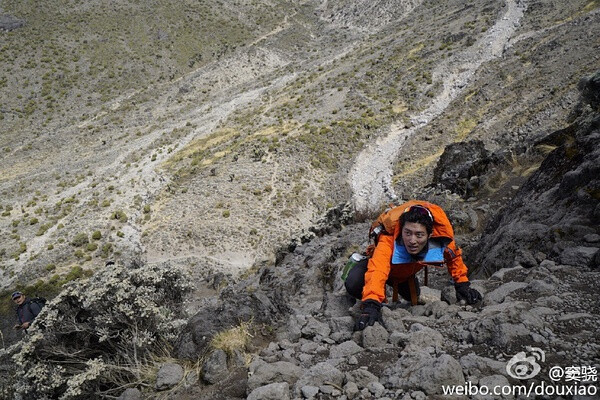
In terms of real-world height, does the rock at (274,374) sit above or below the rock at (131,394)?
above

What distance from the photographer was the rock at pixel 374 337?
4285 mm

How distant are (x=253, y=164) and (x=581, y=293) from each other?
2260 centimetres

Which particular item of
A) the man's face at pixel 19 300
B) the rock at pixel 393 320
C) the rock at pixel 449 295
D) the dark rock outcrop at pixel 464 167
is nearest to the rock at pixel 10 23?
the man's face at pixel 19 300

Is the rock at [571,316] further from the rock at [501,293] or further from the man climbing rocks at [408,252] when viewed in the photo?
the man climbing rocks at [408,252]

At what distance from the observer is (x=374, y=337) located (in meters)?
4.32

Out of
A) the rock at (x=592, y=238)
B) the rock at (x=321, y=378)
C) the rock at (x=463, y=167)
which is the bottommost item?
the rock at (x=463, y=167)

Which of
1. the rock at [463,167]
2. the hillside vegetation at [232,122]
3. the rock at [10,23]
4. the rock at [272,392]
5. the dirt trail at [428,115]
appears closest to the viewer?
the rock at [272,392]

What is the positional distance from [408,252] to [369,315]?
35.8 inches

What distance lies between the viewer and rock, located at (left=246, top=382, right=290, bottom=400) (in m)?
3.63

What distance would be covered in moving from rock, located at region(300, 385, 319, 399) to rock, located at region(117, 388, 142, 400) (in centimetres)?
253

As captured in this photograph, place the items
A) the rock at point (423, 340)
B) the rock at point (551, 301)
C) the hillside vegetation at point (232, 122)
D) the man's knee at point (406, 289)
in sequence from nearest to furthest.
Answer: the rock at point (423, 340) < the rock at point (551, 301) < the man's knee at point (406, 289) < the hillside vegetation at point (232, 122)

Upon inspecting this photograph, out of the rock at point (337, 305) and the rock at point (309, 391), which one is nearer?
the rock at point (309, 391)

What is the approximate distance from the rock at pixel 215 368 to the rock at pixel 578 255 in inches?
182

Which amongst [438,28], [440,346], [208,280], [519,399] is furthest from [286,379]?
[438,28]
